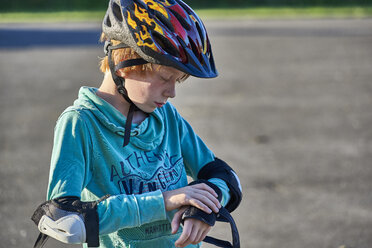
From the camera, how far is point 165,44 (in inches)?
93.8

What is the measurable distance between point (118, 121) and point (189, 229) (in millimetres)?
484

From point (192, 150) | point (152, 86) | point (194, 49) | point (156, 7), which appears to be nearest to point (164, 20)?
point (156, 7)

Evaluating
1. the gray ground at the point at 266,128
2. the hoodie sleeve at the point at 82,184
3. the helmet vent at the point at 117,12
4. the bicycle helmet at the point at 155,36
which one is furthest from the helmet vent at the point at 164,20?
the gray ground at the point at 266,128

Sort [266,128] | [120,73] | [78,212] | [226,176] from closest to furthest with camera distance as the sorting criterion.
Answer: [78,212] → [120,73] → [226,176] → [266,128]

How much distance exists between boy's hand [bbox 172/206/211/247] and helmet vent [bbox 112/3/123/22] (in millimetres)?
764

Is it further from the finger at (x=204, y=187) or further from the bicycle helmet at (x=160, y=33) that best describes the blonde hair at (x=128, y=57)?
the finger at (x=204, y=187)

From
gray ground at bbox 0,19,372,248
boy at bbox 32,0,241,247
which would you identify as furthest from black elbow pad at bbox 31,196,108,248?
gray ground at bbox 0,19,372,248

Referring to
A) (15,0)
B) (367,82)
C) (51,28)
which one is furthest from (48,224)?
(15,0)

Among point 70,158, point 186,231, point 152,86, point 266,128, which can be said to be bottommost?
point 266,128

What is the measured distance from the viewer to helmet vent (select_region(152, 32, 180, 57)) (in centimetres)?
237

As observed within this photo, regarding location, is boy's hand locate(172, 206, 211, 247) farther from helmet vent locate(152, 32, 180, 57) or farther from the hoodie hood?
helmet vent locate(152, 32, 180, 57)

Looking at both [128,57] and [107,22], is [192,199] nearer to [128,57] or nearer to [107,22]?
[128,57]

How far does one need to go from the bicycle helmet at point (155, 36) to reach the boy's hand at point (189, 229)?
13.7 inches

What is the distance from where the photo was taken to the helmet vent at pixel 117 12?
2.45m
